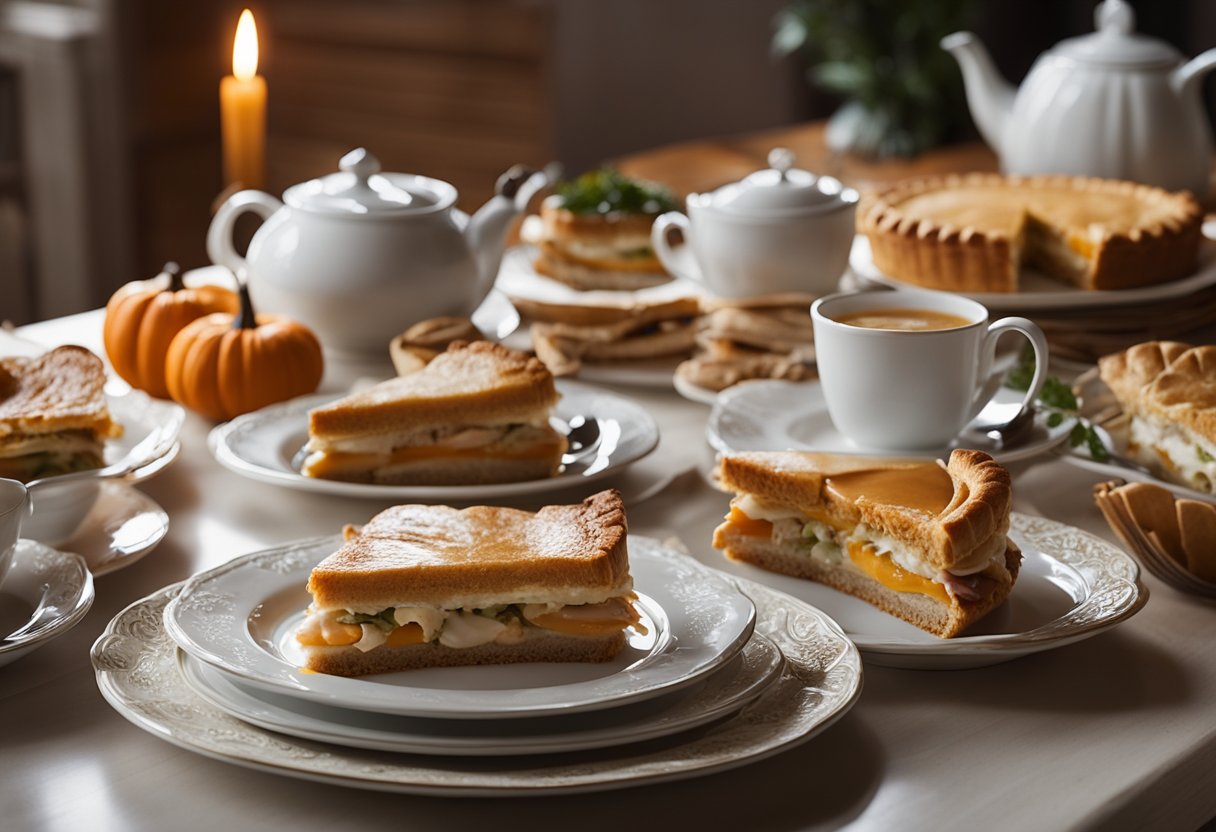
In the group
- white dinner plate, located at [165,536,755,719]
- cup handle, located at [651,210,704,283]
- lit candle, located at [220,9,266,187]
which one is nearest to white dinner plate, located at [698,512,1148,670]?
white dinner plate, located at [165,536,755,719]

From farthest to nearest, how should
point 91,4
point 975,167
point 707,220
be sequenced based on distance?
point 91,4 → point 975,167 → point 707,220

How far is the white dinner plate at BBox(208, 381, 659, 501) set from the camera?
1504mm

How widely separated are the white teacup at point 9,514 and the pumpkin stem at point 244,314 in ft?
2.18

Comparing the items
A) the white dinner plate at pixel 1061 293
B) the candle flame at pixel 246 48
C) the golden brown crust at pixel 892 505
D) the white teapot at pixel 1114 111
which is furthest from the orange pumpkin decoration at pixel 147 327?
the white teapot at pixel 1114 111

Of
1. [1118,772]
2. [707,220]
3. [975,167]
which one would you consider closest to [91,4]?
[975,167]

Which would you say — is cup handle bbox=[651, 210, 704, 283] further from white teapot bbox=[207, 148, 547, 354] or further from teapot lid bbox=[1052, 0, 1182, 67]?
teapot lid bbox=[1052, 0, 1182, 67]

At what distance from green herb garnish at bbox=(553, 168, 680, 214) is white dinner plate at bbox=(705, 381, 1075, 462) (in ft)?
2.42

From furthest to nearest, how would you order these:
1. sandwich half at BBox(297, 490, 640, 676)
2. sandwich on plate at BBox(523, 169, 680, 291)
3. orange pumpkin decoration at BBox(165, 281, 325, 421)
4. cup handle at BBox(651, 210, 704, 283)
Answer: sandwich on plate at BBox(523, 169, 680, 291)
cup handle at BBox(651, 210, 704, 283)
orange pumpkin decoration at BBox(165, 281, 325, 421)
sandwich half at BBox(297, 490, 640, 676)

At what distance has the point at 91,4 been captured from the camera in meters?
4.58

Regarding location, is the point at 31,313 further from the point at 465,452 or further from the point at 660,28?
the point at 465,452

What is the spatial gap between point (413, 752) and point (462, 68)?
3.99 meters

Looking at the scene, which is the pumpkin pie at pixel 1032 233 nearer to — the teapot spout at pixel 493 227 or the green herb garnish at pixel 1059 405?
the green herb garnish at pixel 1059 405

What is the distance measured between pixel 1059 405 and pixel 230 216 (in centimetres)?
116

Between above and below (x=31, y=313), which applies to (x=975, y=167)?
above
